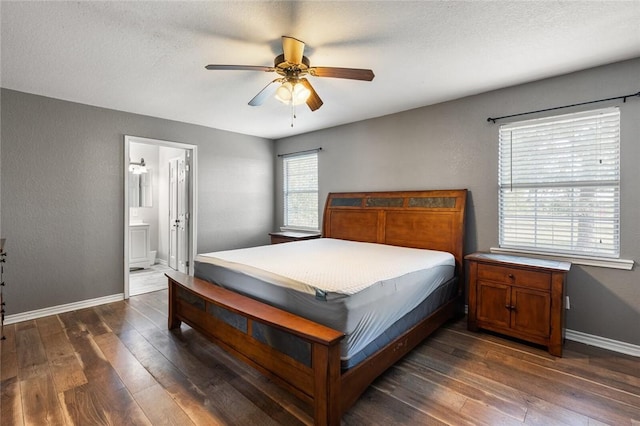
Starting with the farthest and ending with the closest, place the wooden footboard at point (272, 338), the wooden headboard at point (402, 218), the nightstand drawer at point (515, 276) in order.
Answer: the wooden headboard at point (402, 218) → the nightstand drawer at point (515, 276) → the wooden footboard at point (272, 338)

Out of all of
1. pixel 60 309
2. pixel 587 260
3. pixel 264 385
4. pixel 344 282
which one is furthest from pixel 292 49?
pixel 60 309

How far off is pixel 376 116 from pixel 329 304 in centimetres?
315

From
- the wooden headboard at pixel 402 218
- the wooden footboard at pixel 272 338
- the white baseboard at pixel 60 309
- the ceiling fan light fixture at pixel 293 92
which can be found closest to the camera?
the wooden footboard at pixel 272 338

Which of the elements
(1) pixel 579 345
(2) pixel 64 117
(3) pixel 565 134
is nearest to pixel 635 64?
(3) pixel 565 134

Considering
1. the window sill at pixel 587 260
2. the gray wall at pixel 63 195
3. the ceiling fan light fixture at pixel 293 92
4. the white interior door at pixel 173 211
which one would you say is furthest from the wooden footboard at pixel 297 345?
the white interior door at pixel 173 211

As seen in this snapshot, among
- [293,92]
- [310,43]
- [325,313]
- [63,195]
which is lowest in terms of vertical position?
→ [325,313]

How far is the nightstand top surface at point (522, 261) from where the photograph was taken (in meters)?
2.56

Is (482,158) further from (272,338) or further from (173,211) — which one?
(173,211)

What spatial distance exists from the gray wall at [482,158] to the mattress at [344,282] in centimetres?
95

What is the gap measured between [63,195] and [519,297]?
492 cm

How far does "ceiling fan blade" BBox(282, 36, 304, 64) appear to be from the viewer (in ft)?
6.71

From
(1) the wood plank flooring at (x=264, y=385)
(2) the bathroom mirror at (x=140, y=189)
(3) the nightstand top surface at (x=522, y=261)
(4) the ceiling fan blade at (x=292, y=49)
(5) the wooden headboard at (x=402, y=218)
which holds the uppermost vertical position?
(4) the ceiling fan blade at (x=292, y=49)

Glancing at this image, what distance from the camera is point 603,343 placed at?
2.65 m

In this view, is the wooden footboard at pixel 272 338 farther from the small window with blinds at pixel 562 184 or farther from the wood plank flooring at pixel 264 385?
the small window with blinds at pixel 562 184
